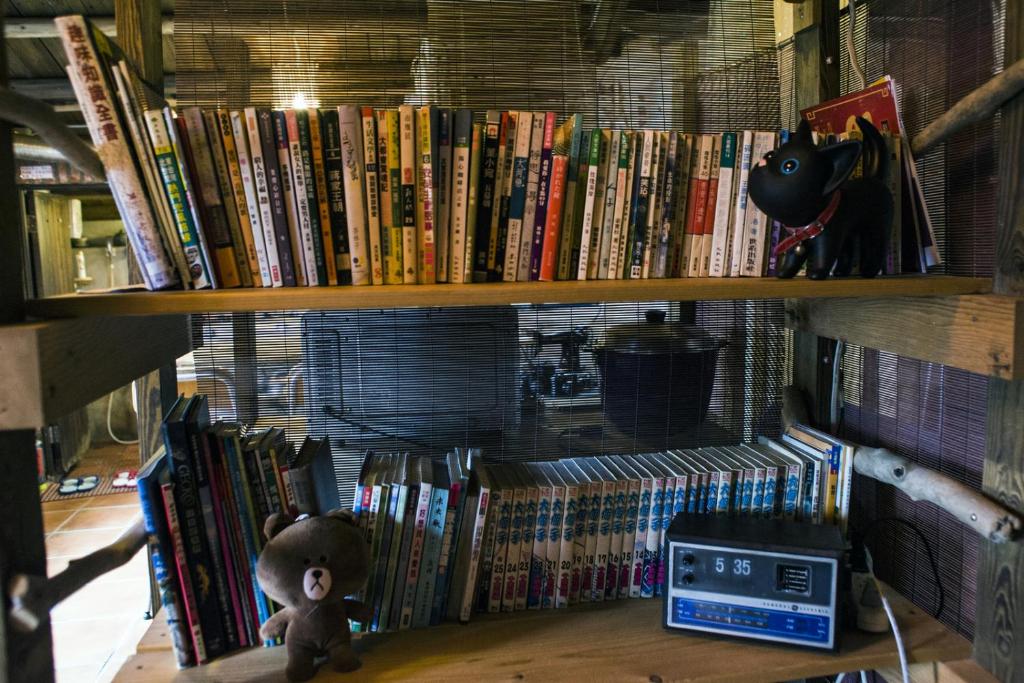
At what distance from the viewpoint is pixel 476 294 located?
877mm

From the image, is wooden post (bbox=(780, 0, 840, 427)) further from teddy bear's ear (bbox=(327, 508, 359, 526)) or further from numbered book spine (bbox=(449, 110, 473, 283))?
teddy bear's ear (bbox=(327, 508, 359, 526))

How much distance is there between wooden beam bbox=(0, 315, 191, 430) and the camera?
0.69 meters

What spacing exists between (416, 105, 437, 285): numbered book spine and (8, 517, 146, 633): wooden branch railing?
56 centimetres

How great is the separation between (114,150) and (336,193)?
0.28 m

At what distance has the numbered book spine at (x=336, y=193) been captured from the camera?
908 mm

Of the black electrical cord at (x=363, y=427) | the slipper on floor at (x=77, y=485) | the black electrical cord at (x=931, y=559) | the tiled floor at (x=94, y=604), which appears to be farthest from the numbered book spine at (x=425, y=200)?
the slipper on floor at (x=77, y=485)

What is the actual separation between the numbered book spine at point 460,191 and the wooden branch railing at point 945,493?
2.56 ft

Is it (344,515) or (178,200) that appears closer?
(178,200)

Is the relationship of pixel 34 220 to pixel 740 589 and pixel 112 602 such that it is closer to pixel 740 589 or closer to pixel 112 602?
pixel 112 602

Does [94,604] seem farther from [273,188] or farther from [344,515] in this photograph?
[273,188]

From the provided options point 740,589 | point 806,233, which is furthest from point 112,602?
point 806,233

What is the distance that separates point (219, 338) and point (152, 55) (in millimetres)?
485

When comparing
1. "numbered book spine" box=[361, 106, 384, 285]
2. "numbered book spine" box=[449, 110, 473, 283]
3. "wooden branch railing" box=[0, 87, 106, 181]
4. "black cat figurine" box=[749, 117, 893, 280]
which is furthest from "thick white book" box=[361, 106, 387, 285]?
"black cat figurine" box=[749, 117, 893, 280]

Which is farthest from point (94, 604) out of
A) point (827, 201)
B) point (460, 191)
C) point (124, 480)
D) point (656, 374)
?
point (827, 201)
